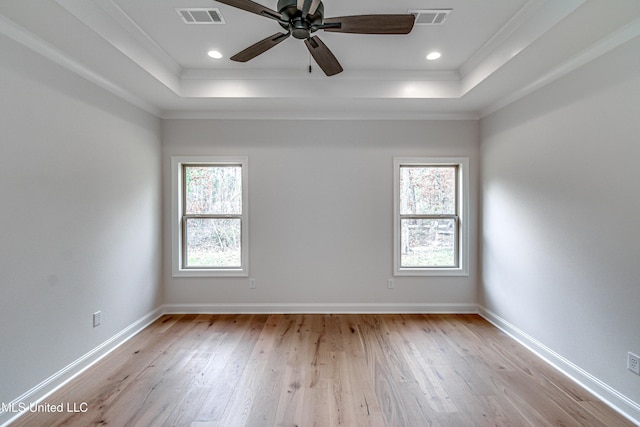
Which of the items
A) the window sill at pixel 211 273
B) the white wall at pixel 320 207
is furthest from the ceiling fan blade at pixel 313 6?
the window sill at pixel 211 273

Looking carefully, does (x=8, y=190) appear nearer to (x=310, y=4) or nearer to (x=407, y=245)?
(x=310, y=4)

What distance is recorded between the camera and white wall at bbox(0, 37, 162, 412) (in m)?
1.82

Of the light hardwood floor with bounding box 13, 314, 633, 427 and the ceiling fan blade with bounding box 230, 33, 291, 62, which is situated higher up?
the ceiling fan blade with bounding box 230, 33, 291, 62

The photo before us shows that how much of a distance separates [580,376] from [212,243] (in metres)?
3.93

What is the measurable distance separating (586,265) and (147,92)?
4360 millimetres

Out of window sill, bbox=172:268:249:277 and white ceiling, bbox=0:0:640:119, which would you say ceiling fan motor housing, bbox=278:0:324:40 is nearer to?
white ceiling, bbox=0:0:640:119

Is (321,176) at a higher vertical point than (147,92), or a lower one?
lower

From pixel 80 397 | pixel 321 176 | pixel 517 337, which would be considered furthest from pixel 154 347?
pixel 517 337

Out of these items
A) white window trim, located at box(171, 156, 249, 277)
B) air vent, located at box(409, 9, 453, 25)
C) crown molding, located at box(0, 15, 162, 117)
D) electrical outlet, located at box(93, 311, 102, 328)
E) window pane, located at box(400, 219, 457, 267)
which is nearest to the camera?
crown molding, located at box(0, 15, 162, 117)

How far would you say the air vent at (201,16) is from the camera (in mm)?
2076

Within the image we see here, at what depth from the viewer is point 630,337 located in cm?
185

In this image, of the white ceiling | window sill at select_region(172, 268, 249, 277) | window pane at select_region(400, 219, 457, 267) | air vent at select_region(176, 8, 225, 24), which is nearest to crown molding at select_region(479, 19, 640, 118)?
the white ceiling

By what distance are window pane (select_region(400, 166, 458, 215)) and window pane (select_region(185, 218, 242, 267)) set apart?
2.28 meters

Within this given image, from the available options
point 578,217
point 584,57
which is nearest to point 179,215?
point 578,217
